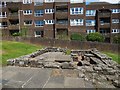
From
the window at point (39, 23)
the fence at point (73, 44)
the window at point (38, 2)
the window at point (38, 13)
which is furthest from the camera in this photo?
the window at point (38, 2)

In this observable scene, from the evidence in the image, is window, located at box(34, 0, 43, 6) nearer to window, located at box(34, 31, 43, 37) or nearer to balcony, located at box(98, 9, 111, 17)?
window, located at box(34, 31, 43, 37)

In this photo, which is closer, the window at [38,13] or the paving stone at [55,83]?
the paving stone at [55,83]

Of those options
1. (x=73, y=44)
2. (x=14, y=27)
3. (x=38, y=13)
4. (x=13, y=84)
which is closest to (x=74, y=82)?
(x=13, y=84)

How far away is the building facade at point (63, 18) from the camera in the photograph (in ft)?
172

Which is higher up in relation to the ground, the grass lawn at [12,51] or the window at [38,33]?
the window at [38,33]

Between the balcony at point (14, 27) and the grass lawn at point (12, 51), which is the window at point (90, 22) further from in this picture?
the grass lawn at point (12, 51)

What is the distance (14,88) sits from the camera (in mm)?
5926

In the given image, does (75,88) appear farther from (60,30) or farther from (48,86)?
(60,30)

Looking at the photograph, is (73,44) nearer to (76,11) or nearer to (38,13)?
(76,11)

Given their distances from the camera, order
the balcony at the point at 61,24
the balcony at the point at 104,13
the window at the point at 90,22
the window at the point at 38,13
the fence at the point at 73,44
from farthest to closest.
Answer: the window at the point at 38,13
the window at the point at 90,22
the balcony at the point at 61,24
the balcony at the point at 104,13
the fence at the point at 73,44

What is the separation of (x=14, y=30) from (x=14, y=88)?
5212 centimetres

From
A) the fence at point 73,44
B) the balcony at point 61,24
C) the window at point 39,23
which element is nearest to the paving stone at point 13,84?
the fence at point 73,44

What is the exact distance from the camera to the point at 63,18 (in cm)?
5350

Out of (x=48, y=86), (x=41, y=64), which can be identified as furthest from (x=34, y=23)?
(x=48, y=86)
